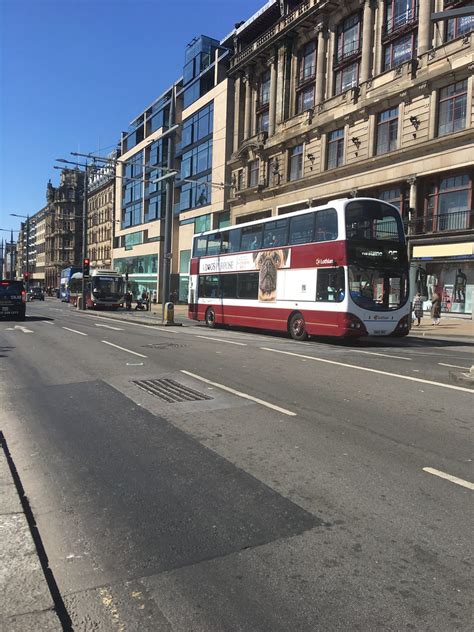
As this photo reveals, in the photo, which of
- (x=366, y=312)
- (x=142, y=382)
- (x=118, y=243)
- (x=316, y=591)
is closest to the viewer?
(x=316, y=591)

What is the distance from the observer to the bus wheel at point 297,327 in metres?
17.2

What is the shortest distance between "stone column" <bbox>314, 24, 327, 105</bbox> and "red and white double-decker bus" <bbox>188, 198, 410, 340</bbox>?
20.3 metres

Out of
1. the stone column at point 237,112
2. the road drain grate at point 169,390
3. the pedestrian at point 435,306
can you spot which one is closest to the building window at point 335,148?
the stone column at point 237,112

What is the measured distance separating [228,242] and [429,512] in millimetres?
18972

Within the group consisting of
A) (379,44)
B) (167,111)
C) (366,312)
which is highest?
(167,111)

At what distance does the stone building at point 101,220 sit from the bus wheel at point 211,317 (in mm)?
67669

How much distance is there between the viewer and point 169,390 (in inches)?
329

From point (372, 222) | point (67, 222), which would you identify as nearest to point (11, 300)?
point (372, 222)

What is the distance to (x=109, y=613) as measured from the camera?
265cm

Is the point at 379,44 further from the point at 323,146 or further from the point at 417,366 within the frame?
the point at 417,366

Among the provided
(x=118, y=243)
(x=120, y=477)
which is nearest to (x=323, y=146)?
(x=120, y=477)

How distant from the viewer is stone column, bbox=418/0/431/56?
2745 centimetres

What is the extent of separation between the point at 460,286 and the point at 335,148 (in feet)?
45.1

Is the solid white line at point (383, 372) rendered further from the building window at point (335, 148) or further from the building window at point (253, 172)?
the building window at point (253, 172)
